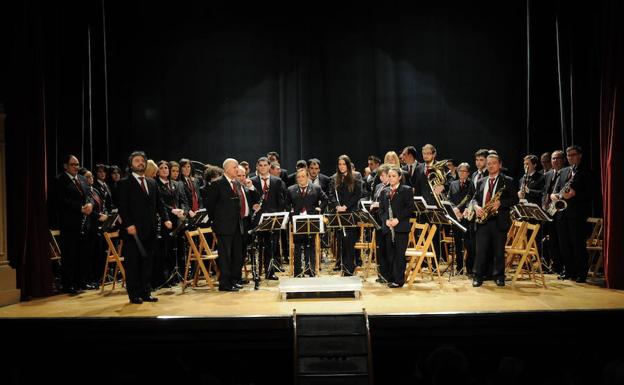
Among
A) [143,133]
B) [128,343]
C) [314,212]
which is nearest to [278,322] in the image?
[128,343]

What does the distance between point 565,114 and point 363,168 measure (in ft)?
12.7

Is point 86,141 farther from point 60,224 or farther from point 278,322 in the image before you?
point 278,322

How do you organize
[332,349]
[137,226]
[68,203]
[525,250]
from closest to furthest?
1. [332,349]
2. [137,226]
3. [525,250]
4. [68,203]

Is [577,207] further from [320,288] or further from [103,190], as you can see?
[103,190]

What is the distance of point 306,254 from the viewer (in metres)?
8.54

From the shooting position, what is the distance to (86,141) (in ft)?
34.1

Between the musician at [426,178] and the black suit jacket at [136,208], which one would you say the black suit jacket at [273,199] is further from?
the black suit jacket at [136,208]

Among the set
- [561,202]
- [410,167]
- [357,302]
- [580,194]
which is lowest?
[357,302]

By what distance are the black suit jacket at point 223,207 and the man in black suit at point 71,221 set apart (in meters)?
1.61

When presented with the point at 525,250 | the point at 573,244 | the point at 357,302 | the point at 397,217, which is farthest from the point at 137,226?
the point at 573,244

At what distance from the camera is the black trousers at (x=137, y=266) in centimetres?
659

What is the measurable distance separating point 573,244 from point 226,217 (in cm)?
456

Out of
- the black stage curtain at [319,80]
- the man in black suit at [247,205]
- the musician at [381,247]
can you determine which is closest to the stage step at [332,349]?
the man in black suit at [247,205]

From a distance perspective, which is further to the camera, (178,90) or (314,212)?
(178,90)
